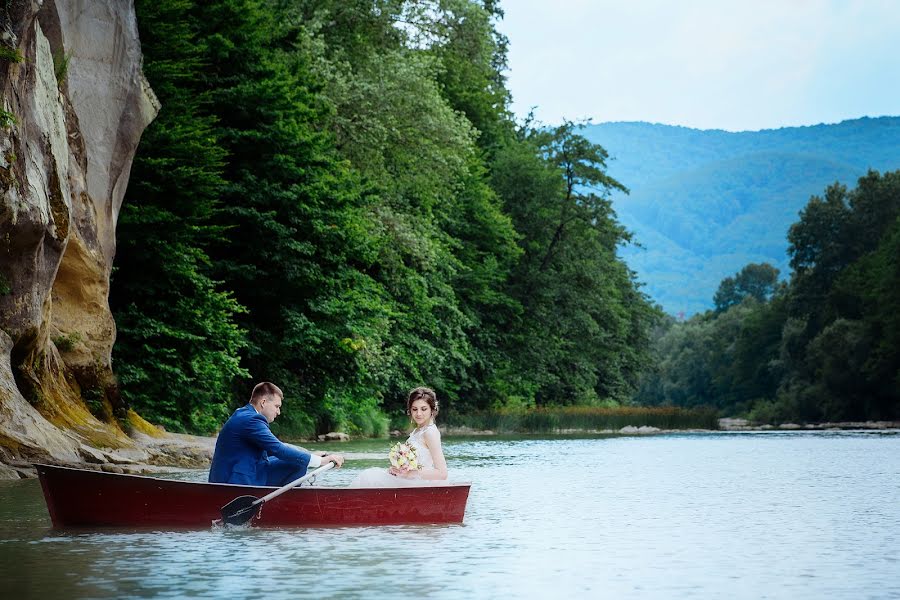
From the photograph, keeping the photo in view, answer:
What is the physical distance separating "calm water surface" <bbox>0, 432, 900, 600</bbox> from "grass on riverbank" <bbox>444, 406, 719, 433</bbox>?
103ft

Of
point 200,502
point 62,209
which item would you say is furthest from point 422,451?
point 62,209

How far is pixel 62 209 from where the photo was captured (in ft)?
67.4

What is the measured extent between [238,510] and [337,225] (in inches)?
845

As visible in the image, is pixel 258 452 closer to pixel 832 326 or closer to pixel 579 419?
pixel 579 419

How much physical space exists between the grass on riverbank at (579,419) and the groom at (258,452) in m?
37.2

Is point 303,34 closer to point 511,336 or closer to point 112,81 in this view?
point 112,81

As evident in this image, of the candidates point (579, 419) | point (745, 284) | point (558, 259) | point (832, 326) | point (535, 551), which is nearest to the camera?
point (535, 551)

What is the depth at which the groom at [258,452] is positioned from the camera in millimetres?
13078

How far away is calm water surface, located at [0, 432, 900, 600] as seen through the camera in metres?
9.16

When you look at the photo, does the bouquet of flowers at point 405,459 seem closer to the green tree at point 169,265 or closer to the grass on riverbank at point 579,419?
the green tree at point 169,265

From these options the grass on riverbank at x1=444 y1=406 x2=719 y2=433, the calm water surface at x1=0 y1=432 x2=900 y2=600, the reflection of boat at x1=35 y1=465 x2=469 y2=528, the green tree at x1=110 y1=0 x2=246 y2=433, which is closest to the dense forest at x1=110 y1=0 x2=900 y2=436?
the green tree at x1=110 y1=0 x2=246 y2=433

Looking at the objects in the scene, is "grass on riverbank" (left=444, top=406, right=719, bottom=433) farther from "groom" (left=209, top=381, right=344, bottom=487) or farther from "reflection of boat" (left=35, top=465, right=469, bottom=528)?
"reflection of boat" (left=35, top=465, right=469, bottom=528)

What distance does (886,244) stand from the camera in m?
74.4

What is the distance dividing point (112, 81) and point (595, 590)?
18591 mm
